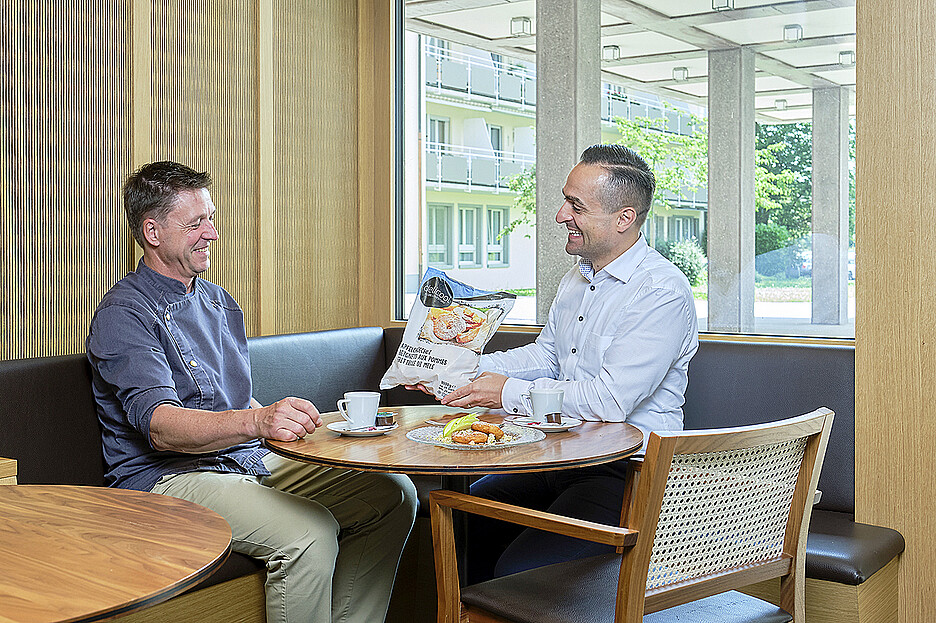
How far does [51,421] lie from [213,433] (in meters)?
0.54

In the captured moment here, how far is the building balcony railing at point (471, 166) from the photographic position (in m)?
3.64

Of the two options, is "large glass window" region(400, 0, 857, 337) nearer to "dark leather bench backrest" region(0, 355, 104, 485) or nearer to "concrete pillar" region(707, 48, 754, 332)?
"concrete pillar" region(707, 48, 754, 332)

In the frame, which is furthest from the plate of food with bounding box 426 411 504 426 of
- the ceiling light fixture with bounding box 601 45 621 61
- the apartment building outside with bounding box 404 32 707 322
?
the ceiling light fixture with bounding box 601 45 621 61

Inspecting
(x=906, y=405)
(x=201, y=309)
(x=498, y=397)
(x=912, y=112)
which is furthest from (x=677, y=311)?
(x=201, y=309)

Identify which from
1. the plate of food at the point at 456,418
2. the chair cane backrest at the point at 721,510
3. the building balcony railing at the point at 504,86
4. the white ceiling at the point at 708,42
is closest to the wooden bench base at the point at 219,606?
the plate of food at the point at 456,418

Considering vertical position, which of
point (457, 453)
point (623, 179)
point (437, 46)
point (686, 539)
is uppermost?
point (437, 46)

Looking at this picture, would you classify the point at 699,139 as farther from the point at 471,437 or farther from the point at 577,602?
the point at 577,602

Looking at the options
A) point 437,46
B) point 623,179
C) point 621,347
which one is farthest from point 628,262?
point 437,46

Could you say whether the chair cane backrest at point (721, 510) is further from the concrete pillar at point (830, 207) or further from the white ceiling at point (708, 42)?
the white ceiling at point (708, 42)

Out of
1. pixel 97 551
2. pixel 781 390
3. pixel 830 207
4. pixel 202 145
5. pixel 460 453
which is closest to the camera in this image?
pixel 97 551

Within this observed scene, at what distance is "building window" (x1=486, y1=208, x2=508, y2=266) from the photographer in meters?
3.66

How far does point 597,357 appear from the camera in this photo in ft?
8.25

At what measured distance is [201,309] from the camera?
249 centimetres

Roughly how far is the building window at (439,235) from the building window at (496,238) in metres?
0.20
